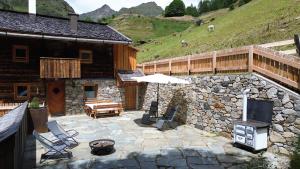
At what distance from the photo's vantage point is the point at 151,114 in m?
14.3

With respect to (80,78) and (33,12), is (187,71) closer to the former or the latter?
(80,78)

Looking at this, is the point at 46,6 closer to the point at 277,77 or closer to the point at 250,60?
the point at 250,60

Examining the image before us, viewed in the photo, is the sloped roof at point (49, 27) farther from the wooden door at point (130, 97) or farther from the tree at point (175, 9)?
the tree at point (175, 9)

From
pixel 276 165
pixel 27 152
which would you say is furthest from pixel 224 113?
pixel 27 152

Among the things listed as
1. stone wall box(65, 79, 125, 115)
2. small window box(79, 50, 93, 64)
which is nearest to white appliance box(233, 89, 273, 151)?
stone wall box(65, 79, 125, 115)

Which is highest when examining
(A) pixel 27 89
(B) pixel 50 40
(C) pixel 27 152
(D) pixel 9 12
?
(D) pixel 9 12

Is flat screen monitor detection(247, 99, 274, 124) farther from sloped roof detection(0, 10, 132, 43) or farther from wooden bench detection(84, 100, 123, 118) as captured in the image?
sloped roof detection(0, 10, 132, 43)

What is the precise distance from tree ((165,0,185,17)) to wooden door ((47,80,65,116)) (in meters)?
69.4

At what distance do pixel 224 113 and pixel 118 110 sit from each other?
7.94 m

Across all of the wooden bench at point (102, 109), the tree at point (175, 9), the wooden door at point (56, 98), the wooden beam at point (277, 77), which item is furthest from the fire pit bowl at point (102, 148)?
the tree at point (175, 9)

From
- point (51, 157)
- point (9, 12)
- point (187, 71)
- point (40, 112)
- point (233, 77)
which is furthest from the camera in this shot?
point (9, 12)

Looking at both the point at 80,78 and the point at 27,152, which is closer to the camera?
the point at 27,152

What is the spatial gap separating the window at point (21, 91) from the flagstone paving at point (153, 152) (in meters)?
5.66

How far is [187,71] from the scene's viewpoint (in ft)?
44.7
